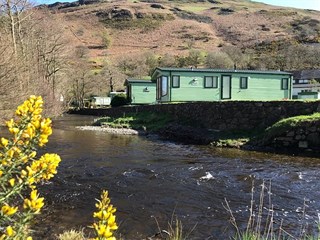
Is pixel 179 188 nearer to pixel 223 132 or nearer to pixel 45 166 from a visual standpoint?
pixel 45 166

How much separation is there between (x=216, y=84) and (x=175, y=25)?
120m

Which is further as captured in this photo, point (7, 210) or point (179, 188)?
point (179, 188)

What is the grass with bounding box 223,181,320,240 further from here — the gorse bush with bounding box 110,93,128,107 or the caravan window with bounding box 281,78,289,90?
the gorse bush with bounding box 110,93,128,107

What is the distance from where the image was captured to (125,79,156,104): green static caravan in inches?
1599

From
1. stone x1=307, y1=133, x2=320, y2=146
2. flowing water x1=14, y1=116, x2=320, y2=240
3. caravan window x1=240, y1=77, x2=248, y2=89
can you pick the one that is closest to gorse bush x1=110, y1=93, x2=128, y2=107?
caravan window x1=240, y1=77, x2=248, y2=89

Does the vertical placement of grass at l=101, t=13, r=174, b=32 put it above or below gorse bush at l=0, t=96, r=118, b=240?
above

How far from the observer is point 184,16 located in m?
154

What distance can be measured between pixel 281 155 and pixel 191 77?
49.6ft

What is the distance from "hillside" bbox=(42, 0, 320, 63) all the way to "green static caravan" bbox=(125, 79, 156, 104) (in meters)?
68.2

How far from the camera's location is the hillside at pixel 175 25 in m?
118

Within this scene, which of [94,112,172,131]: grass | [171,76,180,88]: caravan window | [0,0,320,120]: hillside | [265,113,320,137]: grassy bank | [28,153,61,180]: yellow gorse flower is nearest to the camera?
[28,153,61,180]: yellow gorse flower

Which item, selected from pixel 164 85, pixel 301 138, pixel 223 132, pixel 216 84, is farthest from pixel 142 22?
pixel 301 138

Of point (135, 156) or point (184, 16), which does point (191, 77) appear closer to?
point (135, 156)

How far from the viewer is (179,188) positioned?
9156mm
